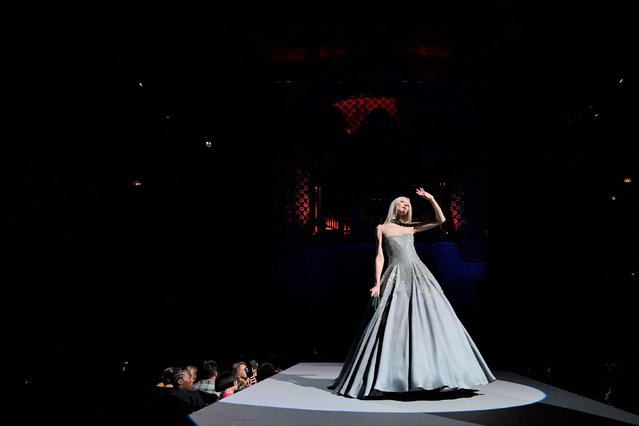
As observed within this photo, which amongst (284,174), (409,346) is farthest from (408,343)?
(284,174)

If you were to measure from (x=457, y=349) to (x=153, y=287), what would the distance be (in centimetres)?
274

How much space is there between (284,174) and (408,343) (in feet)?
12.6

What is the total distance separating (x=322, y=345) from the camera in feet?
22.8

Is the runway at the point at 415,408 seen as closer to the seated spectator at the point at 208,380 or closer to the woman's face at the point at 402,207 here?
the seated spectator at the point at 208,380

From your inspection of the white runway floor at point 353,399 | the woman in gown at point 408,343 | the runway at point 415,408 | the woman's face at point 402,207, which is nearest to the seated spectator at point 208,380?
the white runway floor at point 353,399

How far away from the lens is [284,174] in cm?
726

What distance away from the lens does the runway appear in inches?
118

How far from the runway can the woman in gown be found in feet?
0.38

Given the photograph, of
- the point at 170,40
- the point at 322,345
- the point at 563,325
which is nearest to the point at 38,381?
the point at 170,40

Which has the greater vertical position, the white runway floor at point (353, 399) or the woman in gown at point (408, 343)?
the woman in gown at point (408, 343)

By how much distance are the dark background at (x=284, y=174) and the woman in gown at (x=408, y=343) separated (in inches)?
40.5

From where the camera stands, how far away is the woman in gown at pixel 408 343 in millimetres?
3666

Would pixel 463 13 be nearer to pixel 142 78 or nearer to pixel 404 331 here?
pixel 142 78

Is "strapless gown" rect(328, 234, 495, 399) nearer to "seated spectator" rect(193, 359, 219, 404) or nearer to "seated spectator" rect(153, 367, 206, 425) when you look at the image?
"seated spectator" rect(153, 367, 206, 425)
